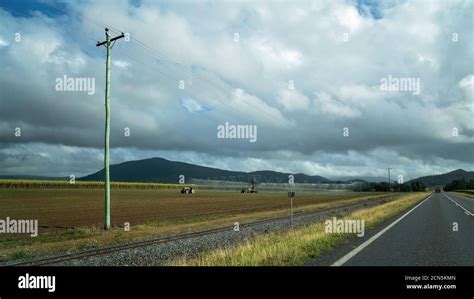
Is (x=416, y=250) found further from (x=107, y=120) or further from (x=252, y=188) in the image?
(x=252, y=188)

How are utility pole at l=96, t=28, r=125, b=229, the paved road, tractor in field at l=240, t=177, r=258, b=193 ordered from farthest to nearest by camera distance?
tractor in field at l=240, t=177, r=258, b=193
utility pole at l=96, t=28, r=125, b=229
the paved road

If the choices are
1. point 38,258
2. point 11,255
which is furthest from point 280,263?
point 11,255

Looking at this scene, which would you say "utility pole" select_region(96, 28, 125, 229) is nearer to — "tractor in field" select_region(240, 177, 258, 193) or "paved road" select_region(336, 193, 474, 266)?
"paved road" select_region(336, 193, 474, 266)

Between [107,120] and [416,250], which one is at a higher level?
[107,120]

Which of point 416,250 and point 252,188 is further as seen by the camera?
point 252,188

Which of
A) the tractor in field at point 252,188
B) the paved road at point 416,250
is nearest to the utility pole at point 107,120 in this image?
the paved road at point 416,250

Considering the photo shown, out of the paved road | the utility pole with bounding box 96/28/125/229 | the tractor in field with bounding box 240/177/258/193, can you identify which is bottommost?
the tractor in field with bounding box 240/177/258/193

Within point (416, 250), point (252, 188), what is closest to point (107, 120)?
point (416, 250)

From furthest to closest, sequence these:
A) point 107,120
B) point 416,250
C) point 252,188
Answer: point 252,188, point 107,120, point 416,250

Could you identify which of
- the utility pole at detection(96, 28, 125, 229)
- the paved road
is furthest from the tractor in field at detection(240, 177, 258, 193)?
the paved road

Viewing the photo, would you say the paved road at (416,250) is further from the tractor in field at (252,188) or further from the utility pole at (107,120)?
the tractor in field at (252,188)
